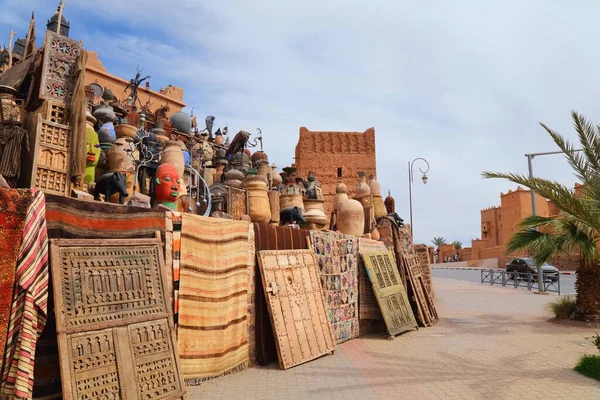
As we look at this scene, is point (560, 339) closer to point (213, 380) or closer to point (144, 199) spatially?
point (213, 380)

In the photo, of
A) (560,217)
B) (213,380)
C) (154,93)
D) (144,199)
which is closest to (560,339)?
(560,217)

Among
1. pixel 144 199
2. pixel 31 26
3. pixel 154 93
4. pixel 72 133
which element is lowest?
pixel 144 199

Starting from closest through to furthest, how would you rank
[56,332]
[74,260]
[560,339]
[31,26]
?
[56,332]
[74,260]
[560,339]
[31,26]

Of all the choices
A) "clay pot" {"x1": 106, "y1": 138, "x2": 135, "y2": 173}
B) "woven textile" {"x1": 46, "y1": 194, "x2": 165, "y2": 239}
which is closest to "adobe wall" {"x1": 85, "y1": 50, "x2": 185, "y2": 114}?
"clay pot" {"x1": 106, "y1": 138, "x2": 135, "y2": 173}

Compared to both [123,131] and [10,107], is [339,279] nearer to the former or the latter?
[10,107]

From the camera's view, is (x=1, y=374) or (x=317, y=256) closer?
(x=1, y=374)

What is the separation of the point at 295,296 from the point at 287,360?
2.91 feet

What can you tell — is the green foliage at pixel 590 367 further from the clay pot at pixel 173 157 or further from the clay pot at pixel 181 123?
the clay pot at pixel 181 123

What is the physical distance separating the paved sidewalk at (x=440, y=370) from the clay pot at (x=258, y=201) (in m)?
2.50

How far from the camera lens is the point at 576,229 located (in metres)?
9.03

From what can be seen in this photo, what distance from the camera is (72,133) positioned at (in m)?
4.87

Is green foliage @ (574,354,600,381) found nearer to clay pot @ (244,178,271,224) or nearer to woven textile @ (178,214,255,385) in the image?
woven textile @ (178,214,255,385)

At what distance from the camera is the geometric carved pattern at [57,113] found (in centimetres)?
473

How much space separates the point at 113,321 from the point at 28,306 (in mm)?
660
